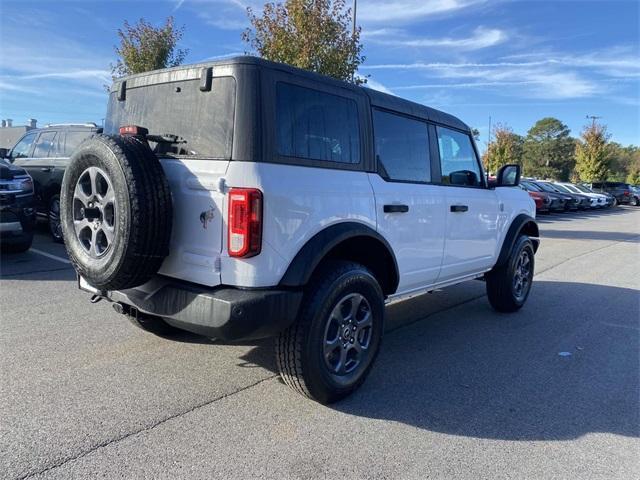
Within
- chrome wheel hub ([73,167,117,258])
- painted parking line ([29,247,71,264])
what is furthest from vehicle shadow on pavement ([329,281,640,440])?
painted parking line ([29,247,71,264])

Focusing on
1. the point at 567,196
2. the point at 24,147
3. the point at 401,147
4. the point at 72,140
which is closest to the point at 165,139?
the point at 401,147

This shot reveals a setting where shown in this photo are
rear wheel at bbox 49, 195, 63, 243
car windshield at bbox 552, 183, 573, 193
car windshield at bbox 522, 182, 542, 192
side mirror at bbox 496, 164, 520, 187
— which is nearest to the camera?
side mirror at bbox 496, 164, 520, 187

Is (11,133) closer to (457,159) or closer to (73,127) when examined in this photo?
(73,127)

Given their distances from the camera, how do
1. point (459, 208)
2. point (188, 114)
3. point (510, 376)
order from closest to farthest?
point (188, 114), point (510, 376), point (459, 208)

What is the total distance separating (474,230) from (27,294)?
492cm

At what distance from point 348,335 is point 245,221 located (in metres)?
1.16

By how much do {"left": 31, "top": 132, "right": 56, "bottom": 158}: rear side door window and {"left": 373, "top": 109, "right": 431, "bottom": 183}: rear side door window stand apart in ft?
25.5

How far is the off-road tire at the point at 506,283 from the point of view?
5.57 metres

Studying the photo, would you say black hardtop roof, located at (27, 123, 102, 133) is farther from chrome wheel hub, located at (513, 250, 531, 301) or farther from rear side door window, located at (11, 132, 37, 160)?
chrome wheel hub, located at (513, 250, 531, 301)

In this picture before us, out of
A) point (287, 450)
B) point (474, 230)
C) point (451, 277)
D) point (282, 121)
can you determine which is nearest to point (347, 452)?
point (287, 450)

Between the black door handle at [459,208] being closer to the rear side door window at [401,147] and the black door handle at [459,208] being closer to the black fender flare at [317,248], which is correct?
the rear side door window at [401,147]

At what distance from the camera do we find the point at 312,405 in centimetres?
330

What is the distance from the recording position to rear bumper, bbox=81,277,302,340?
2.78 meters

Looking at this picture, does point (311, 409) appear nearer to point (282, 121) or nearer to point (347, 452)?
point (347, 452)
